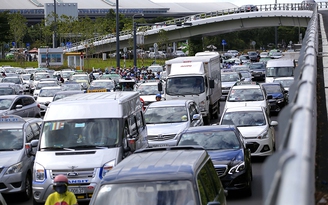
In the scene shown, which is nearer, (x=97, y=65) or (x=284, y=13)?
(x=284, y=13)

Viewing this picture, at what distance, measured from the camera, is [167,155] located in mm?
8844

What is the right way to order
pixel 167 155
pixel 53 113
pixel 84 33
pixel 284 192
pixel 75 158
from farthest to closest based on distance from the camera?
1. pixel 84 33
2. pixel 53 113
3. pixel 75 158
4. pixel 167 155
5. pixel 284 192

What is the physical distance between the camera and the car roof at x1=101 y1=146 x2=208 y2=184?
767 centimetres

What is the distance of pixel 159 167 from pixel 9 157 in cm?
794

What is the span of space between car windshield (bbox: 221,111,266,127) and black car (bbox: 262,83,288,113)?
1019 centimetres

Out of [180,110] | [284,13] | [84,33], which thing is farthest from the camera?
[84,33]

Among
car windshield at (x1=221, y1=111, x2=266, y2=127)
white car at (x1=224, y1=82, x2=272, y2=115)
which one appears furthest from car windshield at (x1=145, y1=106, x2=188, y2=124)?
white car at (x1=224, y1=82, x2=272, y2=115)

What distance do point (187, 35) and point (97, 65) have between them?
14.0m

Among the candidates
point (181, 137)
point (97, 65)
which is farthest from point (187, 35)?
point (181, 137)

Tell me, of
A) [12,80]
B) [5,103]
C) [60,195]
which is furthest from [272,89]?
[60,195]

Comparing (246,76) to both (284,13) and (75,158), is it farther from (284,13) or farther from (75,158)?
(75,158)

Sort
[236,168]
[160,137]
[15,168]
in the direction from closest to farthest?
[236,168] < [15,168] < [160,137]

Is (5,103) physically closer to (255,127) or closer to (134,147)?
(255,127)

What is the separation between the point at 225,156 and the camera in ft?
47.5
